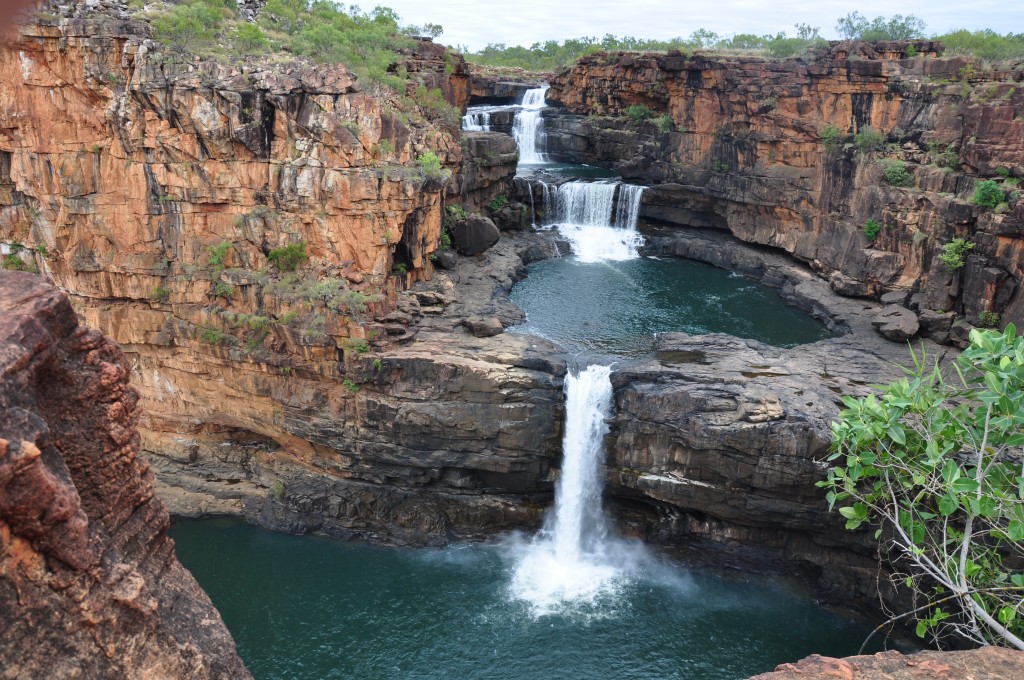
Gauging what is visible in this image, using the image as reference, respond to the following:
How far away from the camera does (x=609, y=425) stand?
2372cm

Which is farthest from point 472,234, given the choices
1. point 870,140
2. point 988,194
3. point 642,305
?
point 988,194

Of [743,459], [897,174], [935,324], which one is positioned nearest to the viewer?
[743,459]

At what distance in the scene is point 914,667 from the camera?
1102 cm

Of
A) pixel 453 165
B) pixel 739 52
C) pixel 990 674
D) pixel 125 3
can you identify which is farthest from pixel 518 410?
pixel 739 52

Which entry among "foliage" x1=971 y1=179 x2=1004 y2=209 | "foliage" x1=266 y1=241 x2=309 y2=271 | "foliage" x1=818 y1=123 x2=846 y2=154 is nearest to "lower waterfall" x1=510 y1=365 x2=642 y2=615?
"foliage" x1=266 y1=241 x2=309 y2=271

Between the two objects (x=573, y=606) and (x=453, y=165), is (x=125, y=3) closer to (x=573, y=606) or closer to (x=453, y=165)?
(x=453, y=165)

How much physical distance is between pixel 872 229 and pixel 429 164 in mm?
19570

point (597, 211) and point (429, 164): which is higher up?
point (429, 164)

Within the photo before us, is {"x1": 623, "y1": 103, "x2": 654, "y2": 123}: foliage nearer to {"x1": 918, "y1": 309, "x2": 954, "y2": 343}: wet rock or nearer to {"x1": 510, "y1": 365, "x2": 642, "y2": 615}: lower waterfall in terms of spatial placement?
{"x1": 918, "y1": 309, "x2": 954, "y2": 343}: wet rock

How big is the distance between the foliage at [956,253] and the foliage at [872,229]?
4.98 m

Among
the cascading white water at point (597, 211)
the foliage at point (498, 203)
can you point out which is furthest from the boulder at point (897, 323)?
the foliage at point (498, 203)

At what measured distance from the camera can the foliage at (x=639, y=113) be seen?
4425 centimetres

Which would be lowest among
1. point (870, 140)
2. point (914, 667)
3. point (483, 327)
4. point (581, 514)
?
point (581, 514)

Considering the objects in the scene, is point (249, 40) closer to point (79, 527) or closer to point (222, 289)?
point (222, 289)
